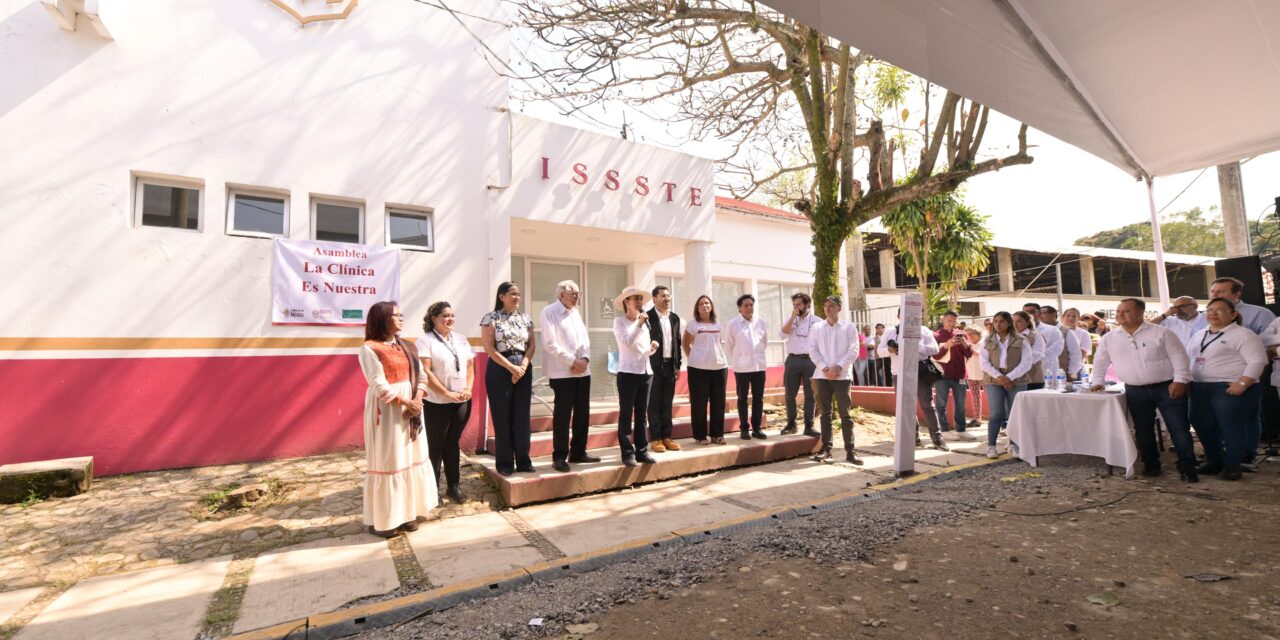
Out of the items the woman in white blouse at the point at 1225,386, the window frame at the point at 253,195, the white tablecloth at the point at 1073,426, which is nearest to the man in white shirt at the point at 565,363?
the window frame at the point at 253,195

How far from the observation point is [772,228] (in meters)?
12.6

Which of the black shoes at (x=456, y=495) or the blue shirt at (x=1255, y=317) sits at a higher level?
the blue shirt at (x=1255, y=317)

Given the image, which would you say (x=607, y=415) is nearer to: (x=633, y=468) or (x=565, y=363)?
(x=633, y=468)

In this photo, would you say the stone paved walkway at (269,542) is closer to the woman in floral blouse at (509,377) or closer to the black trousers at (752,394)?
the woman in floral blouse at (509,377)

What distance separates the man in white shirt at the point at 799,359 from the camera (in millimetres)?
6980

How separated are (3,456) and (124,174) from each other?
2696 mm

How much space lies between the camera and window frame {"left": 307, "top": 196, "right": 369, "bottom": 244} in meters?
6.28

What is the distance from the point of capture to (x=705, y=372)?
6.48 metres

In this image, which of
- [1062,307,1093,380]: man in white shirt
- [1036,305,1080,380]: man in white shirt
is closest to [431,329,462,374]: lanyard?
[1036,305,1080,380]: man in white shirt

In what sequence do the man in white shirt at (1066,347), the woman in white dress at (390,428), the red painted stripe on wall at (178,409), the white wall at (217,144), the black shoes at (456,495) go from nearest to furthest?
the woman in white dress at (390,428), the black shoes at (456,495), the red painted stripe on wall at (178,409), the white wall at (217,144), the man in white shirt at (1066,347)

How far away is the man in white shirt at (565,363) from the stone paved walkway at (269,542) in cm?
64

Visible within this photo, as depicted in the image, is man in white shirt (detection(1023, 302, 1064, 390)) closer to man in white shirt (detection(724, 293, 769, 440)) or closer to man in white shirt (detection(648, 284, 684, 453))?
man in white shirt (detection(724, 293, 769, 440))

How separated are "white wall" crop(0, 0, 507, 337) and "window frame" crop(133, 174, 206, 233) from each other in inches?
3.6

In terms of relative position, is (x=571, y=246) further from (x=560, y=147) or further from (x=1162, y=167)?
(x=1162, y=167)
